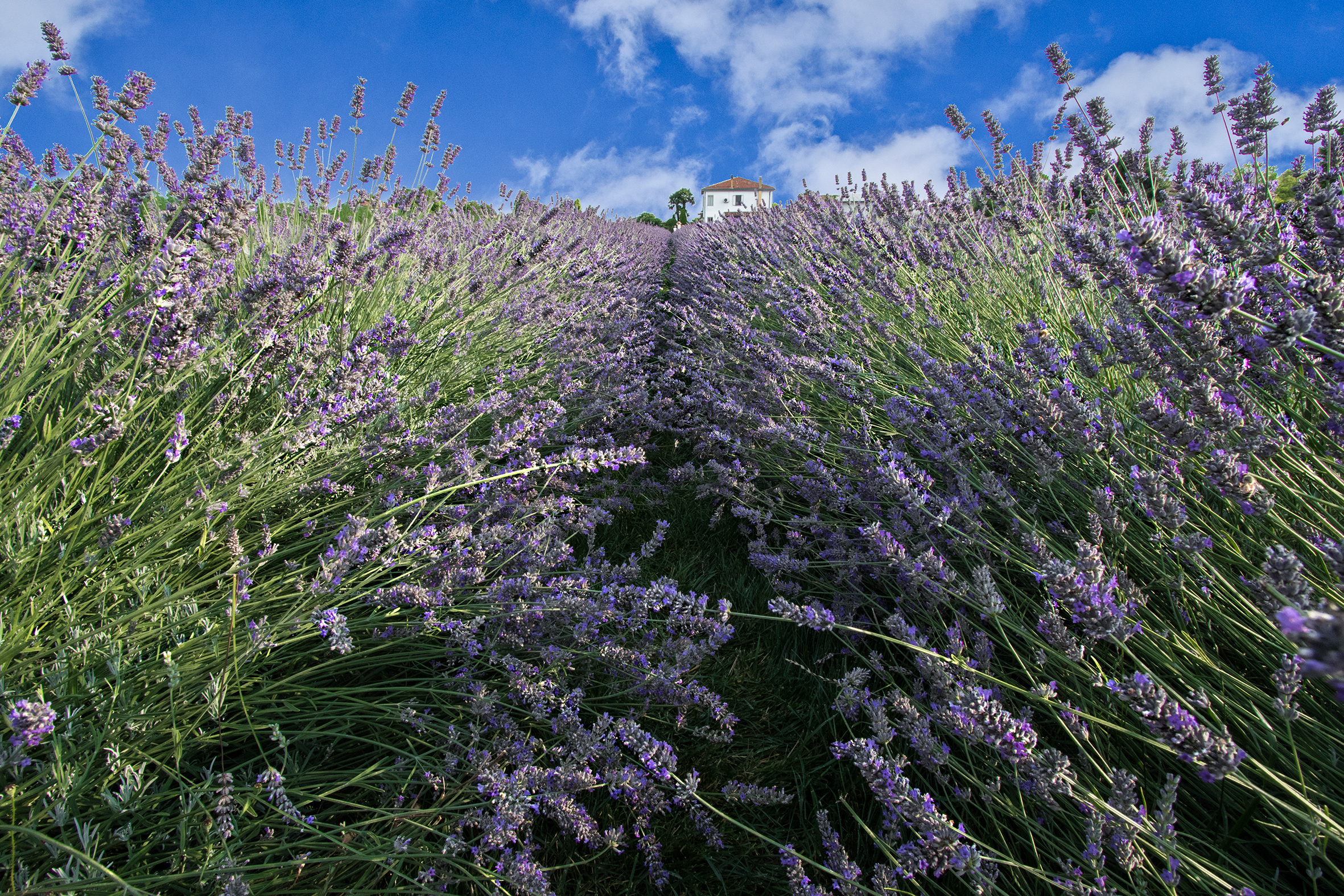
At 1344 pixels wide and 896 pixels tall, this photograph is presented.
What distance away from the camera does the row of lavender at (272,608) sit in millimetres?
1015

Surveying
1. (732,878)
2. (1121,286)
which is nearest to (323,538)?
(732,878)

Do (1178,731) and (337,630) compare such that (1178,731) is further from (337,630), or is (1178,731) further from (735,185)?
(735,185)

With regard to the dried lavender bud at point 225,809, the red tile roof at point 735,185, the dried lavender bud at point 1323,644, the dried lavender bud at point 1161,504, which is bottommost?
the dried lavender bud at point 225,809

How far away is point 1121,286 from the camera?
3.54ft

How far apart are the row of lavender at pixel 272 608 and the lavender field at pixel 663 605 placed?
0.01 m

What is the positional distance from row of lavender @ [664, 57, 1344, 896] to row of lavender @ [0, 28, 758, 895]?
17.8 inches

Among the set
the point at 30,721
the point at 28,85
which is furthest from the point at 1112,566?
the point at 28,85

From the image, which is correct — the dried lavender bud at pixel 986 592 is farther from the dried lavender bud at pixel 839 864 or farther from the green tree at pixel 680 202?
the green tree at pixel 680 202

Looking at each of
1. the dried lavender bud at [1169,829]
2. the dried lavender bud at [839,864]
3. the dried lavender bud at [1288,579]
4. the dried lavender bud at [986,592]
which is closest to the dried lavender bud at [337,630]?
the dried lavender bud at [839,864]

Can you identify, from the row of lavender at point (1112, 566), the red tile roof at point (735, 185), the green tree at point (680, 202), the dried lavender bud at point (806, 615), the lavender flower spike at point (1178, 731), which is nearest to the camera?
the lavender flower spike at point (1178, 731)

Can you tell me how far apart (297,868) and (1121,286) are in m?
1.72

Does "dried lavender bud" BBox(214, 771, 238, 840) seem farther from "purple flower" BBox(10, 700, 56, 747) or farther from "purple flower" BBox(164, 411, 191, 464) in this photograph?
"purple flower" BBox(164, 411, 191, 464)

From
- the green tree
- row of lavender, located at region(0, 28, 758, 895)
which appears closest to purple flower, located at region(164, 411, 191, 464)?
row of lavender, located at region(0, 28, 758, 895)

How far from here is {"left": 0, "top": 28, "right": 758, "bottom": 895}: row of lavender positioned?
101cm
